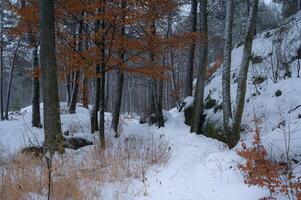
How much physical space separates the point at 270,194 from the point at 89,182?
2.87m

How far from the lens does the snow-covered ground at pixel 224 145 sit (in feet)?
21.4

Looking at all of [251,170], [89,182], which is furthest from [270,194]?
[89,182]

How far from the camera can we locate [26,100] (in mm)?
66375

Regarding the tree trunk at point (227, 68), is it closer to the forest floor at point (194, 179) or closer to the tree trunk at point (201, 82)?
the forest floor at point (194, 179)

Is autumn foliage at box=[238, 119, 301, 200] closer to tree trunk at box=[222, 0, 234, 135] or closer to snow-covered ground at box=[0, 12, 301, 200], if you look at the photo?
snow-covered ground at box=[0, 12, 301, 200]

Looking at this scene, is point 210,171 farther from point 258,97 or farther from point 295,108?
point 258,97

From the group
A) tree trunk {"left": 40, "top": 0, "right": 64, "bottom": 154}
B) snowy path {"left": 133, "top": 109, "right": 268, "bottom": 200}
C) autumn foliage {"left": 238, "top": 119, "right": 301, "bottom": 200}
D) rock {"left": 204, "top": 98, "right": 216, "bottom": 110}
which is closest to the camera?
autumn foliage {"left": 238, "top": 119, "right": 301, "bottom": 200}

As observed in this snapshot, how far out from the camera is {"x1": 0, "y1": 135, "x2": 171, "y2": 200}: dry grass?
19.5 feet

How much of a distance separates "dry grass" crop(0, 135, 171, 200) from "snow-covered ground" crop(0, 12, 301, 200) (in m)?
0.22

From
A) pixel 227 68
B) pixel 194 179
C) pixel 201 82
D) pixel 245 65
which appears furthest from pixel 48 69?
pixel 201 82

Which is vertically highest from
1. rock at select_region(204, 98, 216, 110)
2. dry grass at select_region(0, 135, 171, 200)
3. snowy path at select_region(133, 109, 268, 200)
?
rock at select_region(204, 98, 216, 110)

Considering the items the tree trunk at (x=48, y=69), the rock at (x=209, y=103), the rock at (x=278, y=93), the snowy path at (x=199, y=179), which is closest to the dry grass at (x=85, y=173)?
the snowy path at (x=199, y=179)

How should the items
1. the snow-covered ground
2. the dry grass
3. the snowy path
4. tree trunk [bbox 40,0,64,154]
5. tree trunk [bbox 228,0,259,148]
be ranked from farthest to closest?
tree trunk [bbox 40,0,64,154] → tree trunk [bbox 228,0,259,148] → the snow-covered ground → the snowy path → the dry grass

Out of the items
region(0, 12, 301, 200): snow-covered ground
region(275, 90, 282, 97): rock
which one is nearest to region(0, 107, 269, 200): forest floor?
region(0, 12, 301, 200): snow-covered ground
